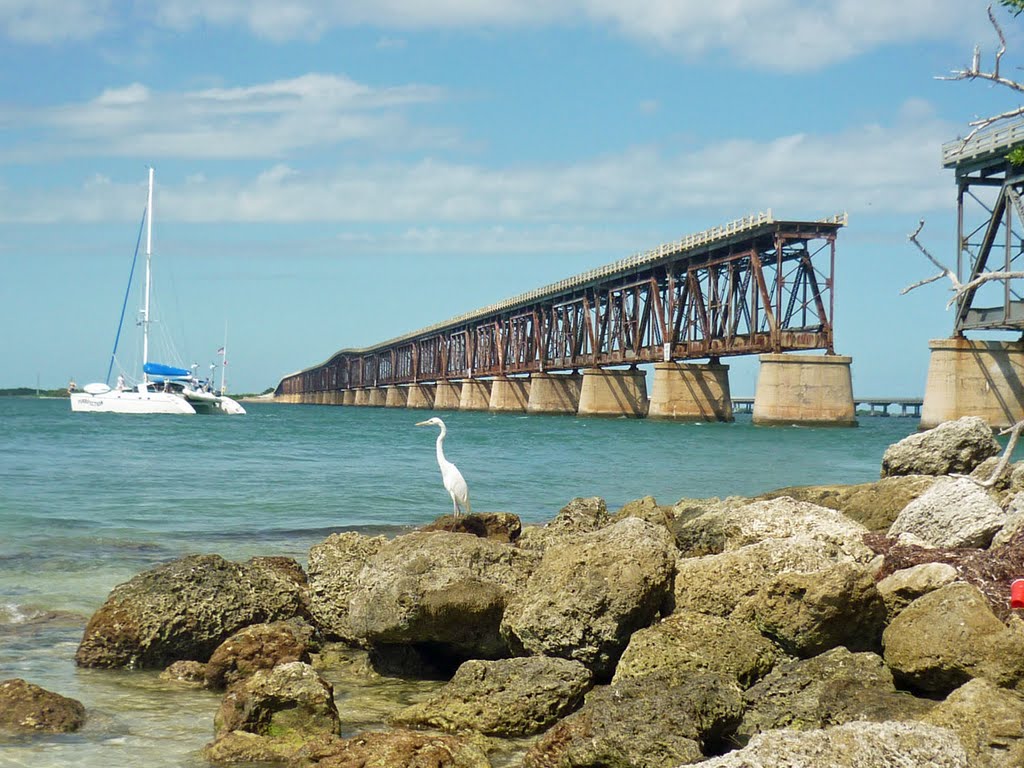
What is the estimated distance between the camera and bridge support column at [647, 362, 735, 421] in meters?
75.8

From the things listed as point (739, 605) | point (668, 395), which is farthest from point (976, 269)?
point (739, 605)

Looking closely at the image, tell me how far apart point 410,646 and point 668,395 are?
2690 inches

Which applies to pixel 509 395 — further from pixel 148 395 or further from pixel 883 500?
pixel 883 500

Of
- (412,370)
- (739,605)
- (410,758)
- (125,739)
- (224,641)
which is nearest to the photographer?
(410,758)

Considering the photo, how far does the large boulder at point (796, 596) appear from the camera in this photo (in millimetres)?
7297

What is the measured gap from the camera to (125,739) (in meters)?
6.73

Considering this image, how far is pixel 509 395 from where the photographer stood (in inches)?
4434

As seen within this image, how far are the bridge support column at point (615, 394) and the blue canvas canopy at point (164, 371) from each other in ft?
96.5

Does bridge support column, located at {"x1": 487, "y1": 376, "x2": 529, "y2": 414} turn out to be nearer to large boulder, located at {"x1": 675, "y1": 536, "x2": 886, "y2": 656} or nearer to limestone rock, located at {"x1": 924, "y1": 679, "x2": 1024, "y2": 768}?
large boulder, located at {"x1": 675, "y1": 536, "x2": 886, "y2": 656}

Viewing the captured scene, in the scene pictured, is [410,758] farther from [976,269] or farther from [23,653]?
[976,269]

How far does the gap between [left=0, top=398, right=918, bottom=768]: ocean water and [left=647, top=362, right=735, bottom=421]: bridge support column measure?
22.7 m

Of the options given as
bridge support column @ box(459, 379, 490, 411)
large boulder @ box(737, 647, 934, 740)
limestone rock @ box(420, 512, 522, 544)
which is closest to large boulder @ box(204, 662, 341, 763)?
large boulder @ box(737, 647, 934, 740)

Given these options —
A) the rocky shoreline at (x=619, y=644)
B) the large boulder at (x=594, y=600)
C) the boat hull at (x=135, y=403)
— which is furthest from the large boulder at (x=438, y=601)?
the boat hull at (x=135, y=403)

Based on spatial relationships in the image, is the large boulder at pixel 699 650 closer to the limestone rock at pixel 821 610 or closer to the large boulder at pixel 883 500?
the limestone rock at pixel 821 610
